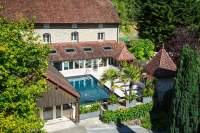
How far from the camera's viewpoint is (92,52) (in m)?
54.5

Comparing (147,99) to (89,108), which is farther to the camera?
(147,99)

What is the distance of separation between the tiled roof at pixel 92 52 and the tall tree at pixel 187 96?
22.8 metres

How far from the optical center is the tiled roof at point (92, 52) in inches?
2055

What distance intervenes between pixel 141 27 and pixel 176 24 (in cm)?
652

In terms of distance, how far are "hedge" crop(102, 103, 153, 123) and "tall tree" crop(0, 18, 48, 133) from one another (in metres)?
14.4

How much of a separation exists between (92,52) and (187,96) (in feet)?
85.2

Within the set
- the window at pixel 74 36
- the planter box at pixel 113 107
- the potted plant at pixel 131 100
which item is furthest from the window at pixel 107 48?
the planter box at pixel 113 107

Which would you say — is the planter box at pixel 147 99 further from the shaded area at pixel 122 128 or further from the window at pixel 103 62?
the window at pixel 103 62

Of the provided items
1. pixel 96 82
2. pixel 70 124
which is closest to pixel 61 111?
pixel 70 124

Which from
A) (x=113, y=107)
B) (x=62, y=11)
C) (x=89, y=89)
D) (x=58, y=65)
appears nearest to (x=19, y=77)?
(x=113, y=107)

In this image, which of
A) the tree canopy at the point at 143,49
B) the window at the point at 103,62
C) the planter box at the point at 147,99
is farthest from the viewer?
the tree canopy at the point at 143,49

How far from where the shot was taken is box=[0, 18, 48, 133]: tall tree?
21922 millimetres

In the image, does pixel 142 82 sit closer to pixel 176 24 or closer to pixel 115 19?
pixel 115 19

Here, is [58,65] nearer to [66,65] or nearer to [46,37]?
[66,65]
